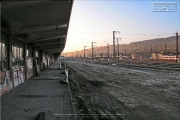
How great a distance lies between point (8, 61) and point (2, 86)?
2.36 meters

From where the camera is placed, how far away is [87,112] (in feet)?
30.3

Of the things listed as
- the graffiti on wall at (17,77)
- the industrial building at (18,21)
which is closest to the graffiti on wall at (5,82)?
the industrial building at (18,21)

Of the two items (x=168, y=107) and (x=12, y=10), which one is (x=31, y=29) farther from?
(x=168, y=107)

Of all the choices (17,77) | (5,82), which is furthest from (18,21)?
(17,77)

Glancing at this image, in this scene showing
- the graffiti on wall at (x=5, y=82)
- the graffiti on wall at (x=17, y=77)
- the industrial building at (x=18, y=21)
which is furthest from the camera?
the graffiti on wall at (x=17, y=77)

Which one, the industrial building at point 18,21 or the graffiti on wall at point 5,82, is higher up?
the industrial building at point 18,21

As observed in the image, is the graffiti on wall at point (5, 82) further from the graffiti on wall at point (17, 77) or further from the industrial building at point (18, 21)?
the graffiti on wall at point (17, 77)

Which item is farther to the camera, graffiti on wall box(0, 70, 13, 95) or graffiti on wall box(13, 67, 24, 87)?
graffiti on wall box(13, 67, 24, 87)

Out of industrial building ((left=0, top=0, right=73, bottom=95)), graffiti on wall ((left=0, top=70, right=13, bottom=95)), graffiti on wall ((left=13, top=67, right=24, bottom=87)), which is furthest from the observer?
graffiti on wall ((left=13, top=67, right=24, bottom=87))

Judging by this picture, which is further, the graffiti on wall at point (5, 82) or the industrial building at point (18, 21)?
the graffiti on wall at point (5, 82)

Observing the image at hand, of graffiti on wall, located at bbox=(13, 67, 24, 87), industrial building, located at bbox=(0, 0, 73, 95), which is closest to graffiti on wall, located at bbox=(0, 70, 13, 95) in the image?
industrial building, located at bbox=(0, 0, 73, 95)

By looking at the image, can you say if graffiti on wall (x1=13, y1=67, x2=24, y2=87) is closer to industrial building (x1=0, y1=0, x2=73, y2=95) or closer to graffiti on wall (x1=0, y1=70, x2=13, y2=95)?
industrial building (x1=0, y1=0, x2=73, y2=95)

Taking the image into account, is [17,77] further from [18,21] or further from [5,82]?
[18,21]

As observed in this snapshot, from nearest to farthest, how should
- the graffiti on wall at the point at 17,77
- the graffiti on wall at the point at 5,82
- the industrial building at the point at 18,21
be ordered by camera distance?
1. the industrial building at the point at 18,21
2. the graffiti on wall at the point at 5,82
3. the graffiti on wall at the point at 17,77
